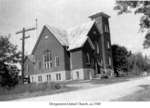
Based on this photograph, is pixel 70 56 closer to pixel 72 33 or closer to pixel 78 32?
pixel 78 32

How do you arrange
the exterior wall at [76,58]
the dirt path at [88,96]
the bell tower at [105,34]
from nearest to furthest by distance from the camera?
the dirt path at [88,96]
the bell tower at [105,34]
the exterior wall at [76,58]

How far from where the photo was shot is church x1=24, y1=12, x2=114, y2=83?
452 inches

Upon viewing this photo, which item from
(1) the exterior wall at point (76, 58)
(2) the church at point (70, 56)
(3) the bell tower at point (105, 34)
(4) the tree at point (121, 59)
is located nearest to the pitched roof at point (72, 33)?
(2) the church at point (70, 56)

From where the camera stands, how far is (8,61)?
6633 millimetres

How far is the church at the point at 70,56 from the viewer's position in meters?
11.5

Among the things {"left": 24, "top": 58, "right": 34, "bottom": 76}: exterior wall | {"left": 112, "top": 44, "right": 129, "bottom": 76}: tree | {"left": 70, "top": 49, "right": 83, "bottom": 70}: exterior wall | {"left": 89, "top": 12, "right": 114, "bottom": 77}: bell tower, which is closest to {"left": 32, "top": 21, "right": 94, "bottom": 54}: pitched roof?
{"left": 89, "top": 12, "right": 114, "bottom": 77}: bell tower

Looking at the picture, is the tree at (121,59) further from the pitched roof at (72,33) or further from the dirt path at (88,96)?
the pitched roof at (72,33)

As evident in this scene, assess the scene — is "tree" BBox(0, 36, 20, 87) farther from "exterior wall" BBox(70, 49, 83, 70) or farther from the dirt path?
"exterior wall" BBox(70, 49, 83, 70)

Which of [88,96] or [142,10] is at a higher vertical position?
[142,10]

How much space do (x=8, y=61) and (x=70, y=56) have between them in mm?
11717

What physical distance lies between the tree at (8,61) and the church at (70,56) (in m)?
2.41

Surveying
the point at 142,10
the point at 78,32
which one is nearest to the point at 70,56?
the point at 78,32

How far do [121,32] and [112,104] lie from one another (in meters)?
1.51

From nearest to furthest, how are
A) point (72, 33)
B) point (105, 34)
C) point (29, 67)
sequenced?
point (72, 33), point (105, 34), point (29, 67)
